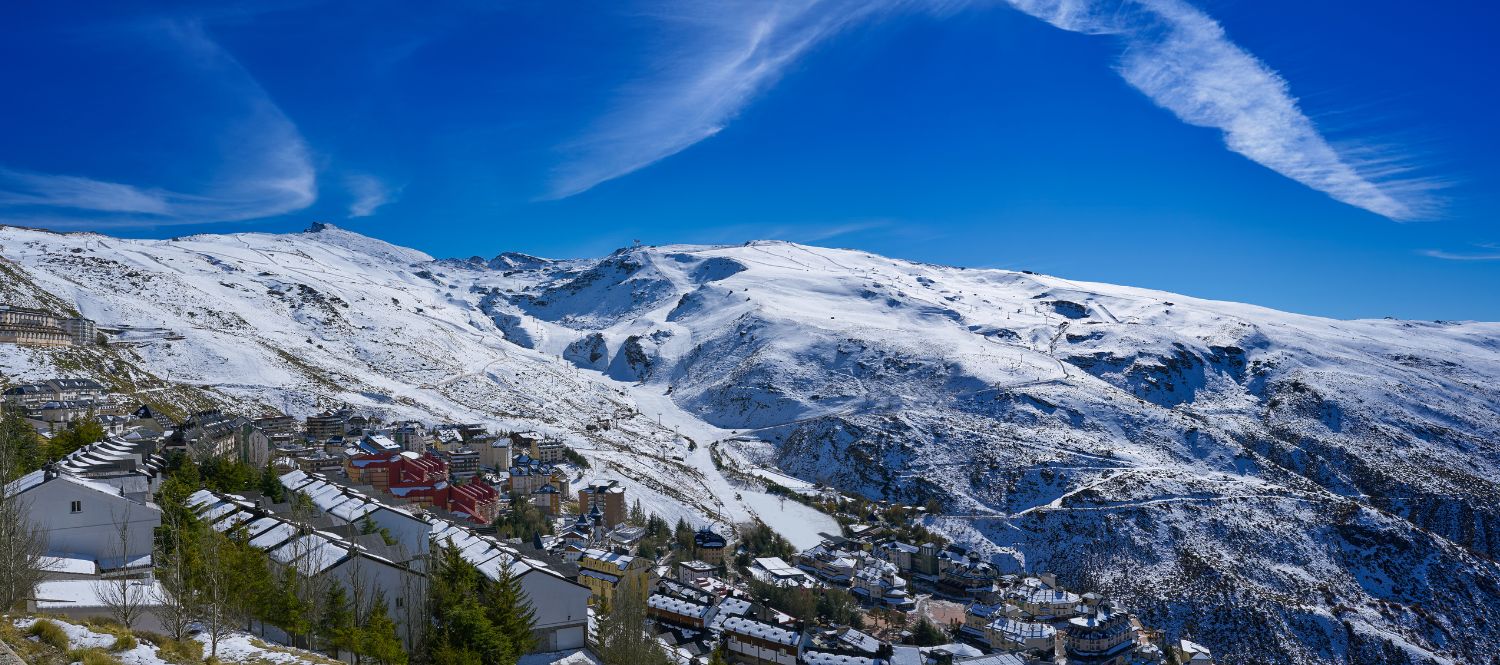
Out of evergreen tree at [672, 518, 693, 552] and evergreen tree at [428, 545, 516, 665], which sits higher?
evergreen tree at [428, 545, 516, 665]

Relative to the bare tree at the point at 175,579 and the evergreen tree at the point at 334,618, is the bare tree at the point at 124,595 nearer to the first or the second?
the bare tree at the point at 175,579

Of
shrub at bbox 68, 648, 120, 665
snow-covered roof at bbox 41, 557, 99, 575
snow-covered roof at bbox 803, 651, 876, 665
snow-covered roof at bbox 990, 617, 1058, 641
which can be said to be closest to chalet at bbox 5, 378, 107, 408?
snow-covered roof at bbox 41, 557, 99, 575

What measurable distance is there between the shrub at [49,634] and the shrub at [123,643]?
90cm

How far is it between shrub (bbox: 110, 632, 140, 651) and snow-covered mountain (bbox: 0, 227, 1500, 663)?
198 ft

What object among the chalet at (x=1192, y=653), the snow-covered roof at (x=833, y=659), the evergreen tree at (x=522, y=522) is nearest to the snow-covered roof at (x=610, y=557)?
the evergreen tree at (x=522, y=522)

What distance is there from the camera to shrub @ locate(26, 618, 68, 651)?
56.6 ft

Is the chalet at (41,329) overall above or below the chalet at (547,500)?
above

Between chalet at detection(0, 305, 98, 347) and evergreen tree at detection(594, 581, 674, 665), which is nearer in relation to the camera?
evergreen tree at detection(594, 581, 674, 665)

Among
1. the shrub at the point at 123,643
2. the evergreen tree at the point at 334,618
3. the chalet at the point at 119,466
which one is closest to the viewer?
the shrub at the point at 123,643

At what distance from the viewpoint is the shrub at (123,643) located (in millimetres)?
17875

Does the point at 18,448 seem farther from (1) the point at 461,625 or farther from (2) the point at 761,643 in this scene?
(2) the point at 761,643

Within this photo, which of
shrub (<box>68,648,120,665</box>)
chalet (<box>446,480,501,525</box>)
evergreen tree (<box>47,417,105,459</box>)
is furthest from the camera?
chalet (<box>446,480,501,525</box>)

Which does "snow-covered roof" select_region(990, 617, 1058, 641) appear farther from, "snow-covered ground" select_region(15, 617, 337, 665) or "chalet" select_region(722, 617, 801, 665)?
"snow-covered ground" select_region(15, 617, 337, 665)

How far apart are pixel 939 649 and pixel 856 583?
57.9 ft
